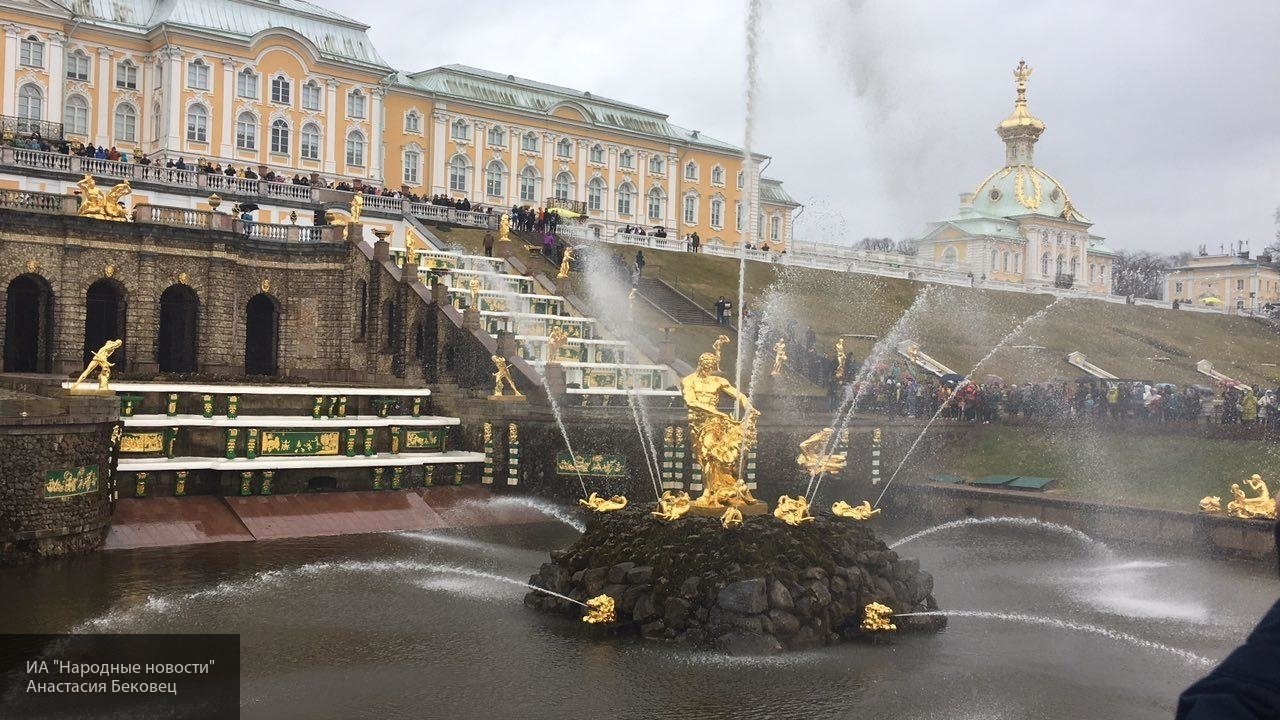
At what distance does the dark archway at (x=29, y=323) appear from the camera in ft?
120

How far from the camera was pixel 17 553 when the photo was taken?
20.3 metres

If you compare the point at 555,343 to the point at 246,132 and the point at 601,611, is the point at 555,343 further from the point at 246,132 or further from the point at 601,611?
the point at 246,132

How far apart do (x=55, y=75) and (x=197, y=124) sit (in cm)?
742

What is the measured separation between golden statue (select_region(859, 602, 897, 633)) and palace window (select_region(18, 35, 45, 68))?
59210 mm

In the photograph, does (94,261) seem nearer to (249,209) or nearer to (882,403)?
(249,209)

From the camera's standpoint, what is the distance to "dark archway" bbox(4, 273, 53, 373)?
3647cm

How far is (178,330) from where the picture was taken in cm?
4003

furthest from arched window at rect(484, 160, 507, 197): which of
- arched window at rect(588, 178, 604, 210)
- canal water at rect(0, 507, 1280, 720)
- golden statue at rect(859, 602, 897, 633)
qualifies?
golden statue at rect(859, 602, 897, 633)

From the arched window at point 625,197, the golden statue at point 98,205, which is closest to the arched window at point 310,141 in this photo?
the arched window at point 625,197

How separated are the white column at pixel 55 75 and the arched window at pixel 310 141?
1287cm

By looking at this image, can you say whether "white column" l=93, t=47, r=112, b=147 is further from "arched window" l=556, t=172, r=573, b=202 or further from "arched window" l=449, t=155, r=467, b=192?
"arched window" l=556, t=172, r=573, b=202

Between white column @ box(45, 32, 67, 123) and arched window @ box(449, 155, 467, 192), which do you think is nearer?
white column @ box(45, 32, 67, 123)

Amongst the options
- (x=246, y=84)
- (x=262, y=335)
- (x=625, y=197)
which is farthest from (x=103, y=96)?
(x=625, y=197)

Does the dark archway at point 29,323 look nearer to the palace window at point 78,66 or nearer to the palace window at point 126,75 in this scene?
the palace window at point 78,66
